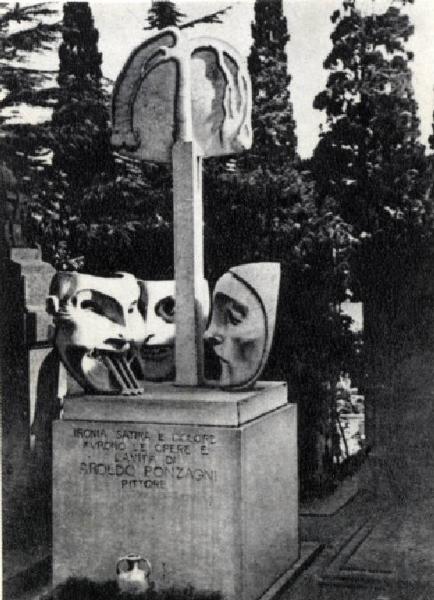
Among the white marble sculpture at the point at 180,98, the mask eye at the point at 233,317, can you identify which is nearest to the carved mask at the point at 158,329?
the mask eye at the point at 233,317

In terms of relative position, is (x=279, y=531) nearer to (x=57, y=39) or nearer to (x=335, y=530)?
(x=335, y=530)

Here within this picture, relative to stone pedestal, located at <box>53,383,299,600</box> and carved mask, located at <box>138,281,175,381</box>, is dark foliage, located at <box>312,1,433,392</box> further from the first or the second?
stone pedestal, located at <box>53,383,299,600</box>

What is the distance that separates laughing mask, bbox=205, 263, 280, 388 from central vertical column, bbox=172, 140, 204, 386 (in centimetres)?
40

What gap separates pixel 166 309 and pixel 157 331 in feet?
1.35

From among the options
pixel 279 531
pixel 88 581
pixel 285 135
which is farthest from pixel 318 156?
pixel 88 581

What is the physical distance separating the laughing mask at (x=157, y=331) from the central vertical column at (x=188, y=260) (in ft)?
1.23

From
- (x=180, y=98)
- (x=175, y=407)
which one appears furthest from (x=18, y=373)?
(x=180, y=98)

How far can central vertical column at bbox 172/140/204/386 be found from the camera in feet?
29.5

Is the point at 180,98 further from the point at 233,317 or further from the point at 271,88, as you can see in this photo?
the point at 271,88

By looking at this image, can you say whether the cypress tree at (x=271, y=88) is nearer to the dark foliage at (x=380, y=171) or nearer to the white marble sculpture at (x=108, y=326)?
the dark foliage at (x=380, y=171)

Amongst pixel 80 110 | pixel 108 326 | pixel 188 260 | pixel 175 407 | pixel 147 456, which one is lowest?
pixel 147 456

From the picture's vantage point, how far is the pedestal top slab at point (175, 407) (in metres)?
7.82

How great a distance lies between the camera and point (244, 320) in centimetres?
842

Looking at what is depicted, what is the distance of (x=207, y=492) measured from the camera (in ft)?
25.4
